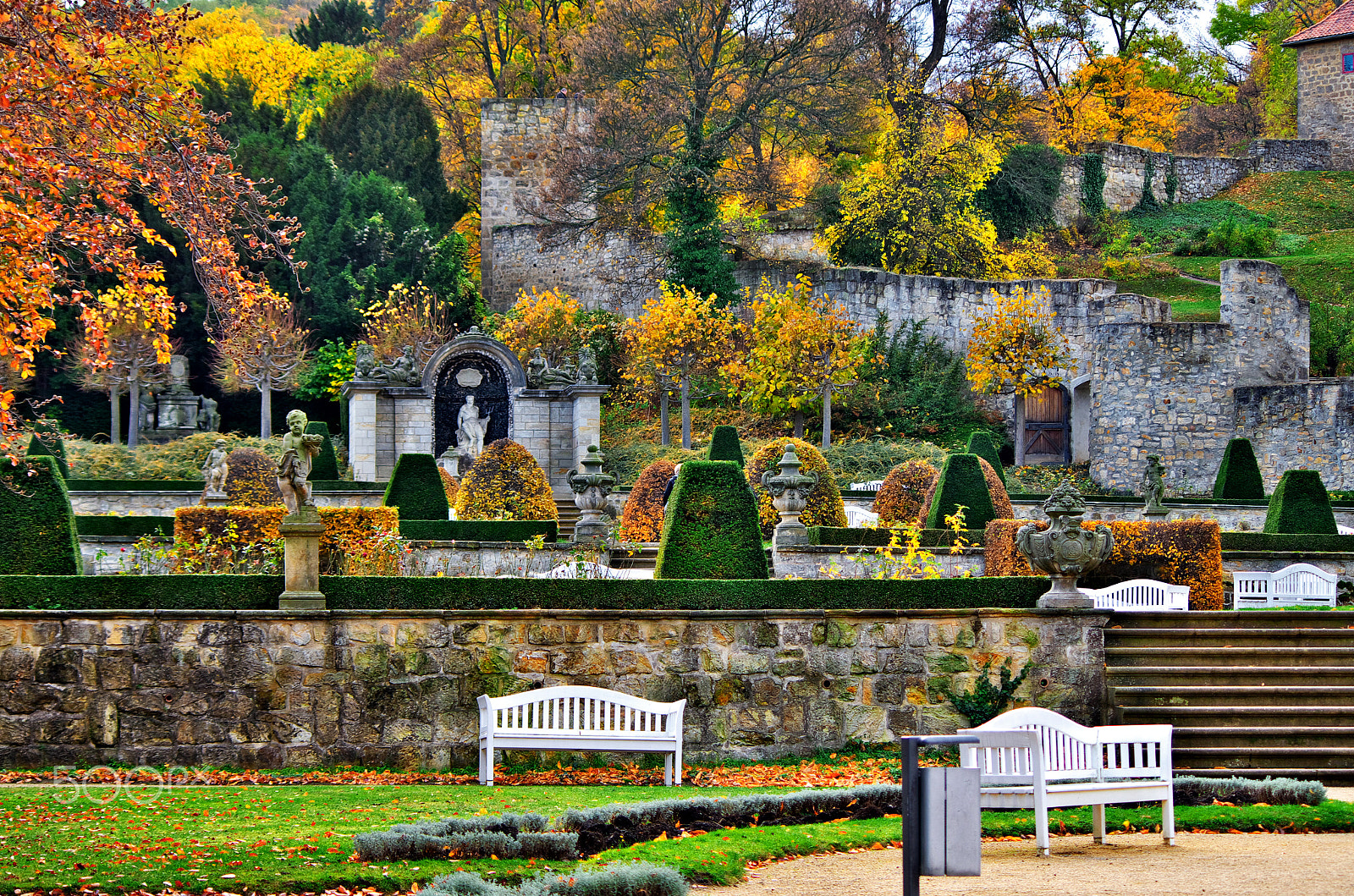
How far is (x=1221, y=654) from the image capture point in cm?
1140

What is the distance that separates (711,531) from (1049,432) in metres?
19.8

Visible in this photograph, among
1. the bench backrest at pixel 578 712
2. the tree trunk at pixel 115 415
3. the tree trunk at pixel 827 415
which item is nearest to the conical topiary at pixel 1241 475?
the tree trunk at pixel 827 415

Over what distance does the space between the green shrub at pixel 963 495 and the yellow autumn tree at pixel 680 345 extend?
1259 cm

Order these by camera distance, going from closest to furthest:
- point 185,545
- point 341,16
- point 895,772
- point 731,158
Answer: point 895,772, point 185,545, point 731,158, point 341,16

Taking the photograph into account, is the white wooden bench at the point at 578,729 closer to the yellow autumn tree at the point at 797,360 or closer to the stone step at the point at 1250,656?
the stone step at the point at 1250,656

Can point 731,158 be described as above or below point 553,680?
above

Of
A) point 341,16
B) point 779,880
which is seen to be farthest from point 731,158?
point 779,880

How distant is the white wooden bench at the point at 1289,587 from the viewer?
1513cm

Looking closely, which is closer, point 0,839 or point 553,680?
point 0,839

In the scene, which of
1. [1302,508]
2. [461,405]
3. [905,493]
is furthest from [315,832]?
[461,405]

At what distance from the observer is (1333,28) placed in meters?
41.1

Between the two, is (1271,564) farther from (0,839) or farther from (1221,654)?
(0,839)

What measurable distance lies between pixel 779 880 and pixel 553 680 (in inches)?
156

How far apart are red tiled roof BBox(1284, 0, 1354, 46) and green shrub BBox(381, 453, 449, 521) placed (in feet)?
110
